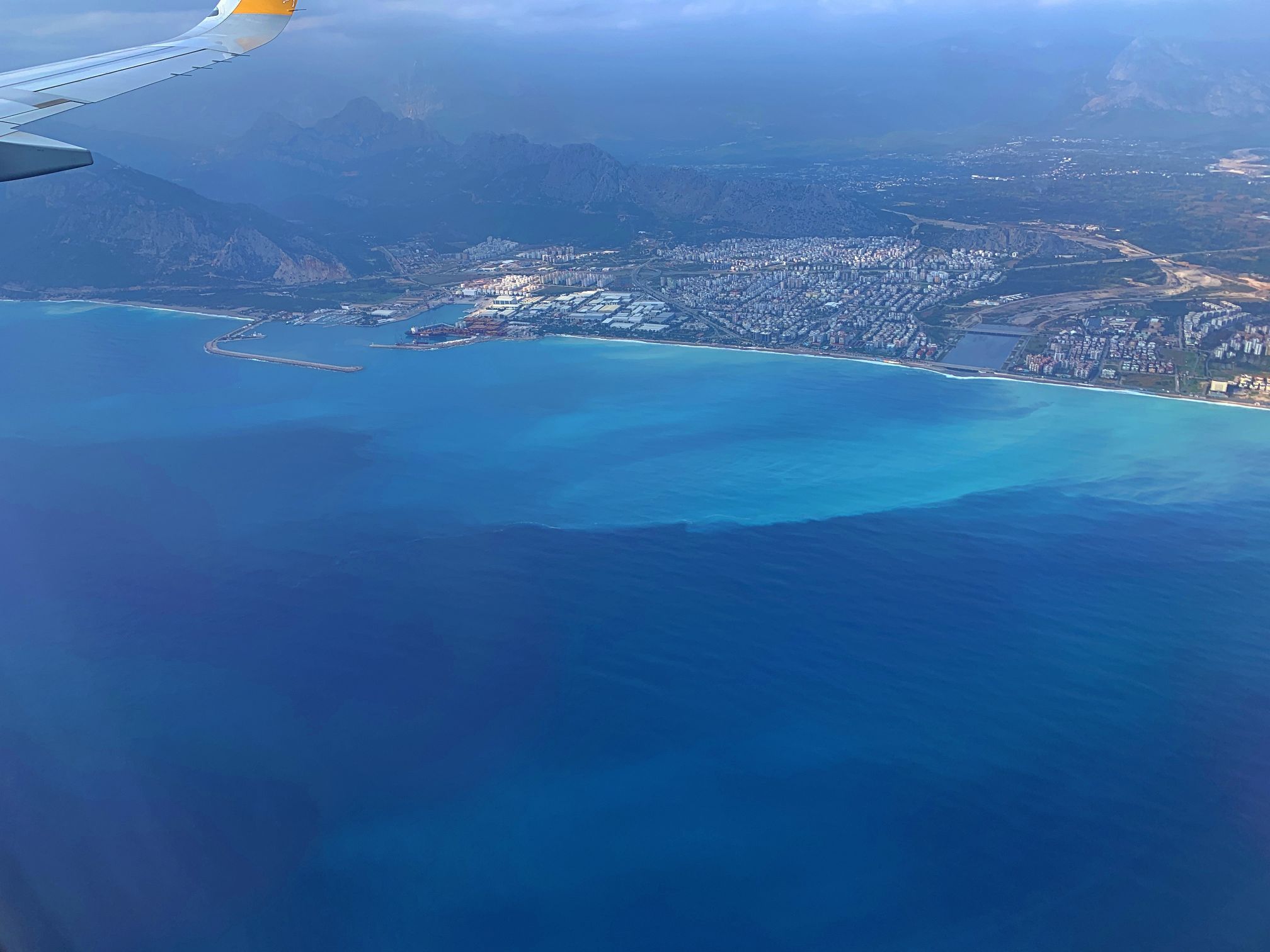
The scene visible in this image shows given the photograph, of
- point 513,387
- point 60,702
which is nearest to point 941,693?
point 60,702

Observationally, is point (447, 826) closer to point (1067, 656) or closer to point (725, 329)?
point (1067, 656)

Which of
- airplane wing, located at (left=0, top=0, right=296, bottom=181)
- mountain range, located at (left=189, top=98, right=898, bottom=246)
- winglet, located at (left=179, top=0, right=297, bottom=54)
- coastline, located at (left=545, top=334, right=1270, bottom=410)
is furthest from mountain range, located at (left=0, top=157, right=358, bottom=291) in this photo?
airplane wing, located at (left=0, top=0, right=296, bottom=181)

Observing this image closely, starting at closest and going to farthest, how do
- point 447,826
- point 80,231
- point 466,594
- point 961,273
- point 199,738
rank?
point 447,826
point 199,738
point 466,594
point 961,273
point 80,231

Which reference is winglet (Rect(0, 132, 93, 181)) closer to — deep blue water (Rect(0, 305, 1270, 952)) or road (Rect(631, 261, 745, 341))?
deep blue water (Rect(0, 305, 1270, 952))

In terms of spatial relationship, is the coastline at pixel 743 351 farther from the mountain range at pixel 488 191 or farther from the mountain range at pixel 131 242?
the mountain range at pixel 488 191

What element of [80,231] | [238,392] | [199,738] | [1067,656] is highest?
[80,231]

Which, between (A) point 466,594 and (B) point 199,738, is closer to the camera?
(B) point 199,738
